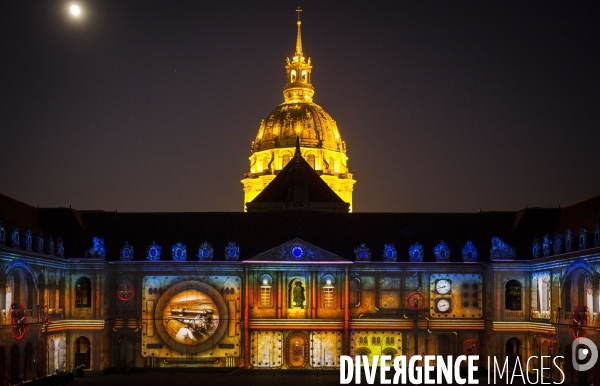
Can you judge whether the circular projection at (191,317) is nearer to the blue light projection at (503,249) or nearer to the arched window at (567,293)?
the blue light projection at (503,249)

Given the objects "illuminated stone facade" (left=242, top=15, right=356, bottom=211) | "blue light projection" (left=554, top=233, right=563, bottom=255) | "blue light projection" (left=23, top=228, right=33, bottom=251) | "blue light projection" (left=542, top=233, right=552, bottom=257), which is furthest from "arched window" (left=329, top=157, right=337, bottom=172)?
"blue light projection" (left=23, top=228, right=33, bottom=251)

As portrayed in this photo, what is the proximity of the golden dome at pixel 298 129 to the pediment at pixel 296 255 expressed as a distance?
59.6 metres

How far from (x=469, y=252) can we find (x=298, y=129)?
205 feet

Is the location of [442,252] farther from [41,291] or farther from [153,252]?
[41,291]

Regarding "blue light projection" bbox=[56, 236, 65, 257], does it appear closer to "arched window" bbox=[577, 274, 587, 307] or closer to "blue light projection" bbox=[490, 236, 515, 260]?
"blue light projection" bbox=[490, 236, 515, 260]

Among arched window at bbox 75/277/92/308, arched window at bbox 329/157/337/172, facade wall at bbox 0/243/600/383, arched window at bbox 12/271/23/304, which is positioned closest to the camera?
arched window at bbox 12/271/23/304

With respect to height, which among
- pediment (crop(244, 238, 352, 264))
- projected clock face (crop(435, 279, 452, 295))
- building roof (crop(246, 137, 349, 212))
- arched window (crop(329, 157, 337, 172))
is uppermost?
arched window (crop(329, 157, 337, 172))

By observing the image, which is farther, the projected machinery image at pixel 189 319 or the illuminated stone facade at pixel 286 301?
the projected machinery image at pixel 189 319

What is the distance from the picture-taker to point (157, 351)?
9362cm

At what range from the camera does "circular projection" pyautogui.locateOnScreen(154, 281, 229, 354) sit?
93.4m

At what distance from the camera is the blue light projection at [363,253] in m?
94.0

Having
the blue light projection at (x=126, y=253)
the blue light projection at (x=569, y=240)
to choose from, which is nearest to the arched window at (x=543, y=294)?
the blue light projection at (x=569, y=240)

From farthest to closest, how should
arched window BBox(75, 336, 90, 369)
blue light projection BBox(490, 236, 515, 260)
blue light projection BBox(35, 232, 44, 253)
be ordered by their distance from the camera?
blue light projection BBox(490, 236, 515, 260) < arched window BBox(75, 336, 90, 369) < blue light projection BBox(35, 232, 44, 253)

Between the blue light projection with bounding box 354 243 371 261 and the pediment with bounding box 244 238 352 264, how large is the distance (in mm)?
1098
